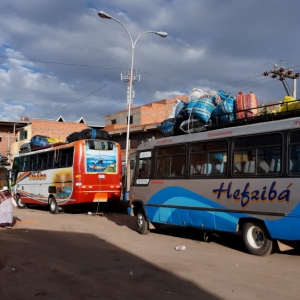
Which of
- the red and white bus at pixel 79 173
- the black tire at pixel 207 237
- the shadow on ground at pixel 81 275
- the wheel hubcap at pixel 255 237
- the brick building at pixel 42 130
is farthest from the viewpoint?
the brick building at pixel 42 130

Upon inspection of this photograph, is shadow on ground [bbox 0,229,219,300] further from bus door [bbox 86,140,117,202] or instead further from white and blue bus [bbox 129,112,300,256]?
bus door [bbox 86,140,117,202]

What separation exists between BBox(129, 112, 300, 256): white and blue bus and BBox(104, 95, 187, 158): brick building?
1733 centimetres

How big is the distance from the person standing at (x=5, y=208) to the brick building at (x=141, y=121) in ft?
55.1

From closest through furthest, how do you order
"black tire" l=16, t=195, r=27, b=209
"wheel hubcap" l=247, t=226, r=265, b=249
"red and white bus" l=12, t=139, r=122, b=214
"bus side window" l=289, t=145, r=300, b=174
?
"bus side window" l=289, t=145, r=300, b=174, "wheel hubcap" l=247, t=226, r=265, b=249, "red and white bus" l=12, t=139, r=122, b=214, "black tire" l=16, t=195, r=27, b=209

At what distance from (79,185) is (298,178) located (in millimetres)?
11534

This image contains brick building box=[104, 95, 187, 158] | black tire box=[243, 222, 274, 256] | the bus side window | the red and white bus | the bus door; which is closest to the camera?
the bus side window

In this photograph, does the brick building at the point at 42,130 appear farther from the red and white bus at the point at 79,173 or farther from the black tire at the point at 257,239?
the black tire at the point at 257,239

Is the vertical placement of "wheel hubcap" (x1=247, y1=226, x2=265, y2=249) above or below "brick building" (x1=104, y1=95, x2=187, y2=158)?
below

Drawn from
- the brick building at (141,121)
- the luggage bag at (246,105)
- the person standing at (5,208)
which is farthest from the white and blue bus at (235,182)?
the brick building at (141,121)

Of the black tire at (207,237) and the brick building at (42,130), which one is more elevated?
the brick building at (42,130)

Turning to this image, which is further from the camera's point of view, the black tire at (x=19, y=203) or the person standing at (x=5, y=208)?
the black tire at (x=19, y=203)

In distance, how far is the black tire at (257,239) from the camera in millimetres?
8564

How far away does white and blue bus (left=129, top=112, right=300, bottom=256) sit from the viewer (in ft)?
26.5

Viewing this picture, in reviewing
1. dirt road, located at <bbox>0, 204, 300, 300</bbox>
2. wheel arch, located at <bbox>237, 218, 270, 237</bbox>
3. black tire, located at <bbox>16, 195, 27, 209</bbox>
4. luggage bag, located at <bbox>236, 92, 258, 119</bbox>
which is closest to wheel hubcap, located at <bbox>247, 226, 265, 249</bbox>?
wheel arch, located at <bbox>237, 218, 270, 237</bbox>
